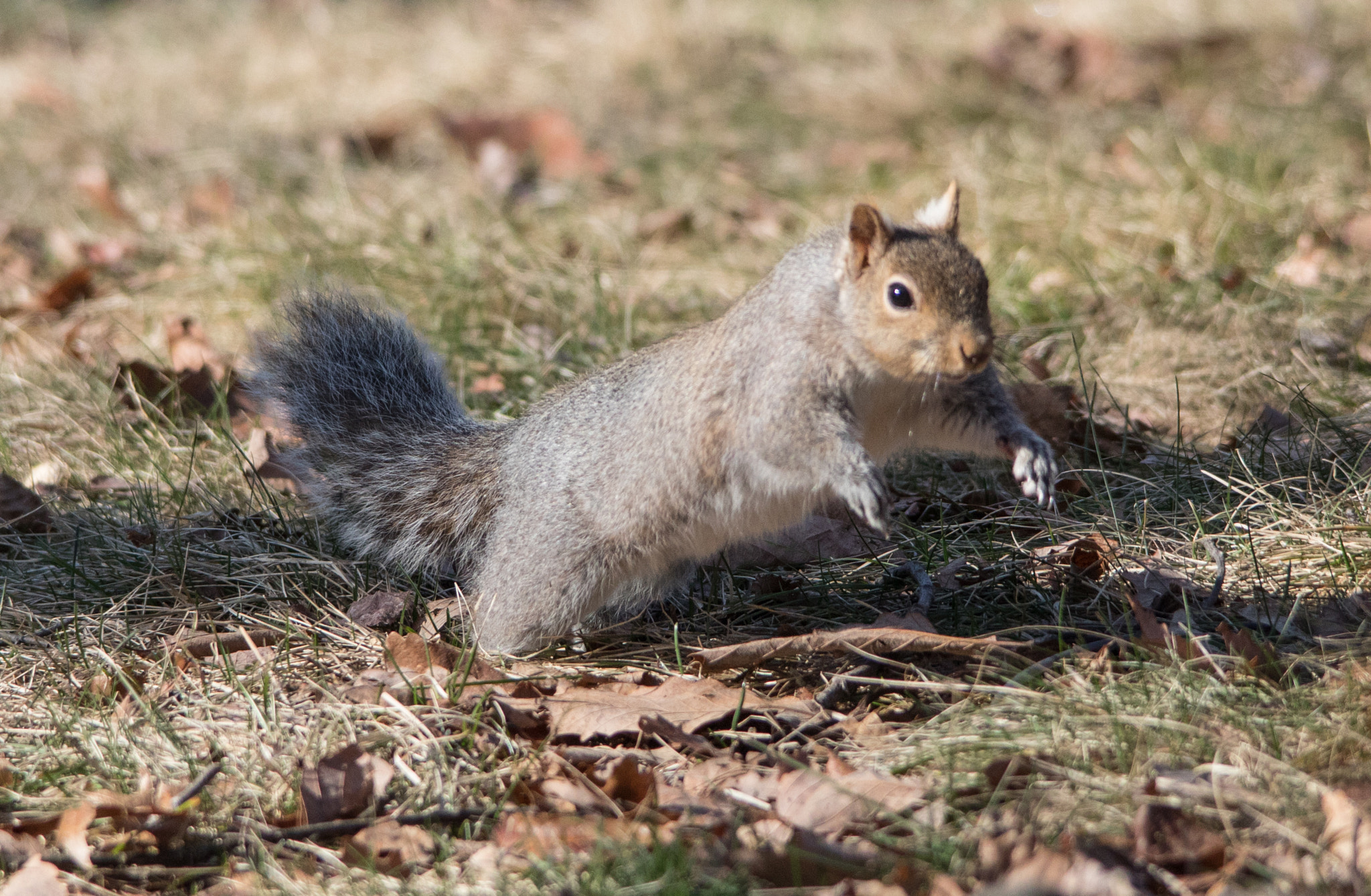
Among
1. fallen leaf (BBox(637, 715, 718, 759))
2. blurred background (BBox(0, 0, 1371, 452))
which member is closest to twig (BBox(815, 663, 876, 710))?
fallen leaf (BBox(637, 715, 718, 759))

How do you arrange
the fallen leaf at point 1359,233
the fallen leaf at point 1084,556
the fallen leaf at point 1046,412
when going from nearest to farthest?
1. the fallen leaf at point 1084,556
2. the fallen leaf at point 1046,412
3. the fallen leaf at point 1359,233

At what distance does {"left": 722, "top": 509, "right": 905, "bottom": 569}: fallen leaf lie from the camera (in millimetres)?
2623

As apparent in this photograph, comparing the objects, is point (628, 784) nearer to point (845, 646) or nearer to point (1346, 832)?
point (845, 646)

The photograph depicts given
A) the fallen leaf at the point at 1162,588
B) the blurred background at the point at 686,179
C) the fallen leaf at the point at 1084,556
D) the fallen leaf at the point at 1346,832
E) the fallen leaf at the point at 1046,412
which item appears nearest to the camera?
the fallen leaf at the point at 1346,832

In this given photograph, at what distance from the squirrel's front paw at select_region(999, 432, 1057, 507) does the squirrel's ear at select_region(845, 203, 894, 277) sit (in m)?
0.47

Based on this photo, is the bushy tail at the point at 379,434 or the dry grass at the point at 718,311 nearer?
the dry grass at the point at 718,311

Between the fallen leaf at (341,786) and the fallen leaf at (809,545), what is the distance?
3.31ft

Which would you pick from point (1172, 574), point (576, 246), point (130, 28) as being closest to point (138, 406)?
point (576, 246)

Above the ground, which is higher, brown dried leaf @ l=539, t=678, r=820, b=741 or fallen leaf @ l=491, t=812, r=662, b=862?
brown dried leaf @ l=539, t=678, r=820, b=741

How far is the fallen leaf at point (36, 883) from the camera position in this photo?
161 centimetres

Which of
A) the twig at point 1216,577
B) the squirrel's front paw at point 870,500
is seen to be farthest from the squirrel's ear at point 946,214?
the twig at point 1216,577

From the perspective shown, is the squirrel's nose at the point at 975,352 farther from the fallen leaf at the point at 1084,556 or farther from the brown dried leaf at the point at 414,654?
the brown dried leaf at the point at 414,654

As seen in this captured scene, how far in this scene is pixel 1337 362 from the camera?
3.08 m

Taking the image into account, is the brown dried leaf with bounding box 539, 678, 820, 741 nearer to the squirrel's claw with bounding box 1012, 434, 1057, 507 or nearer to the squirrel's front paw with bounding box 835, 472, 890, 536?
the squirrel's front paw with bounding box 835, 472, 890, 536
